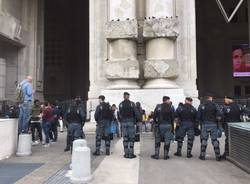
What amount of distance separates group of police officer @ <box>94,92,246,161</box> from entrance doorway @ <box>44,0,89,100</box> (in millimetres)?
23935

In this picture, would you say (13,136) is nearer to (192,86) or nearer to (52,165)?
(52,165)

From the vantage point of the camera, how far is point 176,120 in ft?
37.9

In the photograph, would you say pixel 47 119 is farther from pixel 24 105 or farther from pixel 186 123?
pixel 186 123

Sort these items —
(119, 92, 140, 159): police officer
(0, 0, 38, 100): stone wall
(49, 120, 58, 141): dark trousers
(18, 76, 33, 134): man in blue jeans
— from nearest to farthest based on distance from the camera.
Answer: (119, 92, 140, 159): police officer, (18, 76, 33, 134): man in blue jeans, (49, 120, 58, 141): dark trousers, (0, 0, 38, 100): stone wall

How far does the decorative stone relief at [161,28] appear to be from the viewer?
678 inches

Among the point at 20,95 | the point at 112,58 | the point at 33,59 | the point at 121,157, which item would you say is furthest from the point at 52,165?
the point at 33,59

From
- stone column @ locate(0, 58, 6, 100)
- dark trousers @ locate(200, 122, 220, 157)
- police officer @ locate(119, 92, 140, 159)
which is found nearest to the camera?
dark trousers @ locate(200, 122, 220, 157)

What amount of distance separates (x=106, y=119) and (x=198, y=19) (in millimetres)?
25987

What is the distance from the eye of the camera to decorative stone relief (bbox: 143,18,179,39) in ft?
56.5

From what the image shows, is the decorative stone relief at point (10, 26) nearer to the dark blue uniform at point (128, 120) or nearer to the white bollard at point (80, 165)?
the dark blue uniform at point (128, 120)

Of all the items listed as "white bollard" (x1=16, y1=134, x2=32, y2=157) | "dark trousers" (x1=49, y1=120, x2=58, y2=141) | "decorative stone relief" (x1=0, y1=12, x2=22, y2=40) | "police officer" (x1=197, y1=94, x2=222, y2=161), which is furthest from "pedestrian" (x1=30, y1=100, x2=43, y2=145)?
"decorative stone relief" (x1=0, y1=12, x2=22, y2=40)

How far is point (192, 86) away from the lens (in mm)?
18188

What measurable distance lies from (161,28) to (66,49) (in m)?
19.7

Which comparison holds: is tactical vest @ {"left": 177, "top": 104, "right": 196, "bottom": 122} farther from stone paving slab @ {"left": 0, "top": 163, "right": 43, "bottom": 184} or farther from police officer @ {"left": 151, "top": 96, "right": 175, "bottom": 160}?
stone paving slab @ {"left": 0, "top": 163, "right": 43, "bottom": 184}
